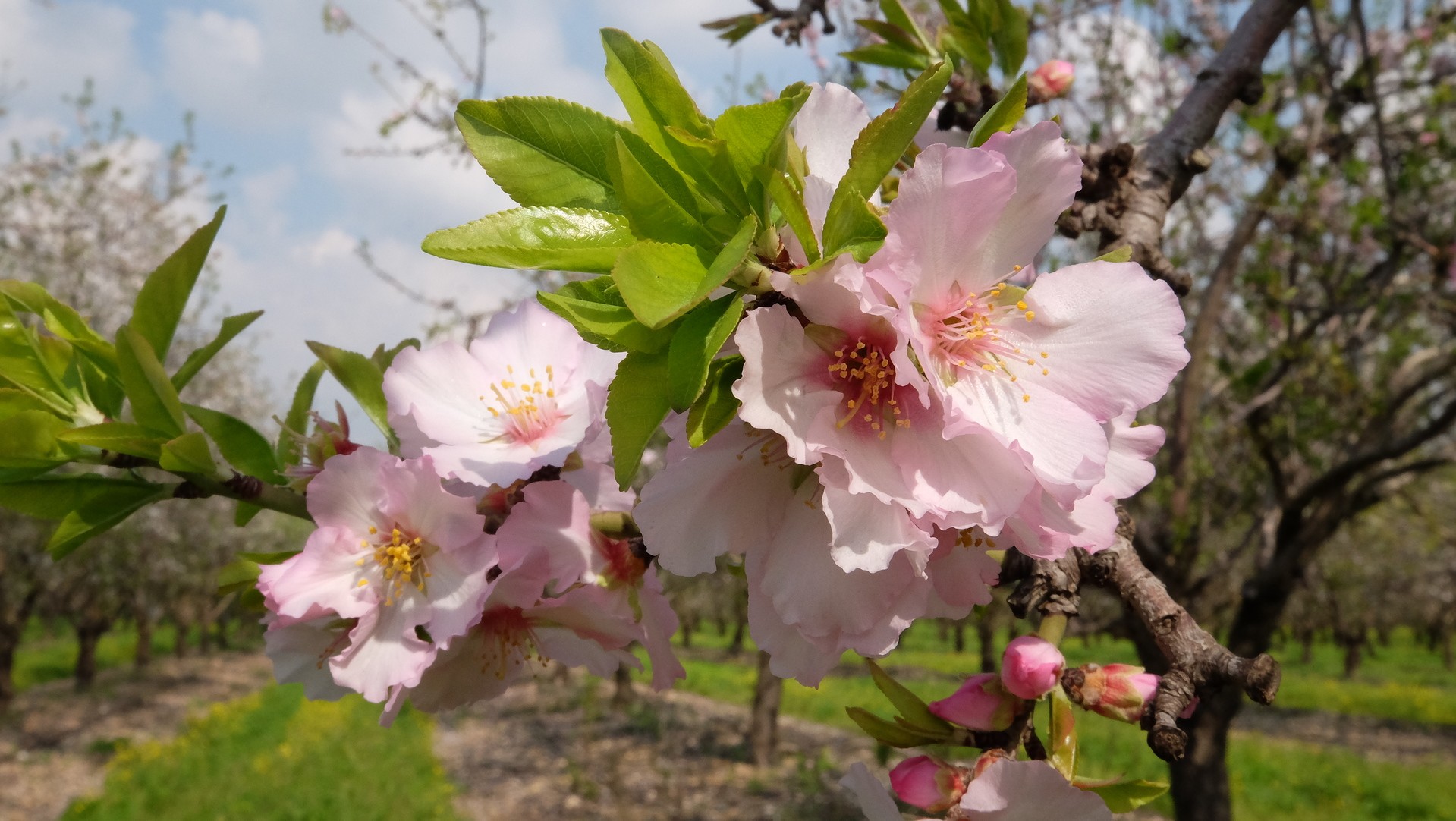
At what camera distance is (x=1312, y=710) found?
18.9 m

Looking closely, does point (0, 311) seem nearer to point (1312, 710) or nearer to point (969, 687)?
point (969, 687)

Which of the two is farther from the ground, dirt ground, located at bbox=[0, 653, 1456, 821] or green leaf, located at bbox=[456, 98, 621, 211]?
green leaf, located at bbox=[456, 98, 621, 211]

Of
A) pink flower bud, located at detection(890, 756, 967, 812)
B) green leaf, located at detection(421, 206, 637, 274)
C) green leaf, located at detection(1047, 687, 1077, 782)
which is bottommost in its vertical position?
pink flower bud, located at detection(890, 756, 967, 812)

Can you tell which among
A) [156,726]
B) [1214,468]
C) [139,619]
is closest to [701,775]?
[1214,468]

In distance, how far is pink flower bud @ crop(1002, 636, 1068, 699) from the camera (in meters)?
0.78

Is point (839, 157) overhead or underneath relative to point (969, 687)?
overhead

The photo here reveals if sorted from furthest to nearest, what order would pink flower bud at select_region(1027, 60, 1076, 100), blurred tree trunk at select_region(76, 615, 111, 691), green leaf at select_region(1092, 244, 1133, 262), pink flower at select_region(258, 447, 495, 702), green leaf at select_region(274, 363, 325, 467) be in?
blurred tree trunk at select_region(76, 615, 111, 691)
pink flower bud at select_region(1027, 60, 1076, 100)
green leaf at select_region(274, 363, 325, 467)
pink flower at select_region(258, 447, 495, 702)
green leaf at select_region(1092, 244, 1133, 262)

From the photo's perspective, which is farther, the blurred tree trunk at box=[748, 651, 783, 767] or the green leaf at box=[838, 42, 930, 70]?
the blurred tree trunk at box=[748, 651, 783, 767]

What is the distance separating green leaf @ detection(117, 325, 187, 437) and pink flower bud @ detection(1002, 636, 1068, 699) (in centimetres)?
92

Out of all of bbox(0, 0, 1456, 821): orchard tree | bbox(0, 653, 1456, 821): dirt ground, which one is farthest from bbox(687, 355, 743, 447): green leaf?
bbox(0, 653, 1456, 821): dirt ground

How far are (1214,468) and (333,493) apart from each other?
527 centimetres

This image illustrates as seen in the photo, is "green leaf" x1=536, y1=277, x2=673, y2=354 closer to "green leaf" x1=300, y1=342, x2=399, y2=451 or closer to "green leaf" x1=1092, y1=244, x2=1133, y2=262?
"green leaf" x1=1092, y1=244, x2=1133, y2=262

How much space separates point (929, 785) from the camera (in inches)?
31.9

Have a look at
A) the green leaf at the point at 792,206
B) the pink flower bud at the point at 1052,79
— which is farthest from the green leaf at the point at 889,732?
the pink flower bud at the point at 1052,79
